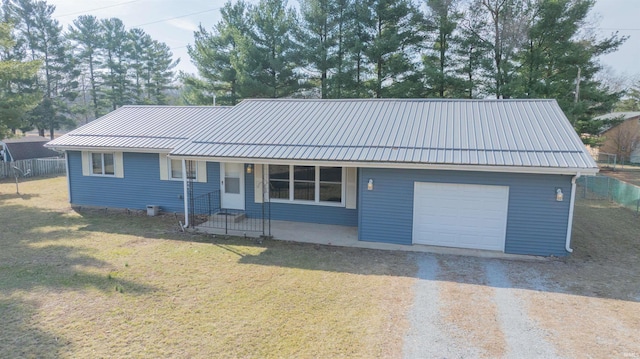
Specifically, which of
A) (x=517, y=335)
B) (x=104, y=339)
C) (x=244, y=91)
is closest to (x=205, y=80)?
(x=244, y=91)

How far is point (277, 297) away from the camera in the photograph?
21.6ft

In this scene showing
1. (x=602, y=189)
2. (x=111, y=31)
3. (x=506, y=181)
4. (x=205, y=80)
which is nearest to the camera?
(x=506, y=181)

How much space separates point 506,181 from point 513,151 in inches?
29.0

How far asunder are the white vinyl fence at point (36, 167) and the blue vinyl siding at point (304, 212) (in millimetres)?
17623

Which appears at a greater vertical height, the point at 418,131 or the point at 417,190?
the point at 418,131

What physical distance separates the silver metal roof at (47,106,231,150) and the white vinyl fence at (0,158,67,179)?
11075 mm

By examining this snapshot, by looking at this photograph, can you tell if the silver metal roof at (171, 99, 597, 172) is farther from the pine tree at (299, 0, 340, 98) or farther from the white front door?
the pine tree at (299, 0, 340, 98)

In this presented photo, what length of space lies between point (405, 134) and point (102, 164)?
1071 cm

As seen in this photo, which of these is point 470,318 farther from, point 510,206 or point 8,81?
point 8,81

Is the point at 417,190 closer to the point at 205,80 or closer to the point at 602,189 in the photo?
the point at 602,189

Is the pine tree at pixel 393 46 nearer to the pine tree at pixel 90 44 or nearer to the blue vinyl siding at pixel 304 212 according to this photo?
the blue vinyl siding at pixel 304 212

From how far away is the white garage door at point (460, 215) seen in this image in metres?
9.15

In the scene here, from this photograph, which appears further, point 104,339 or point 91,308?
point 91,308

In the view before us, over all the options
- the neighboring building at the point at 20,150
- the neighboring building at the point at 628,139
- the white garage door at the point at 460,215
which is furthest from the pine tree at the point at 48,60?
the neighboring building at the point at 628,139
